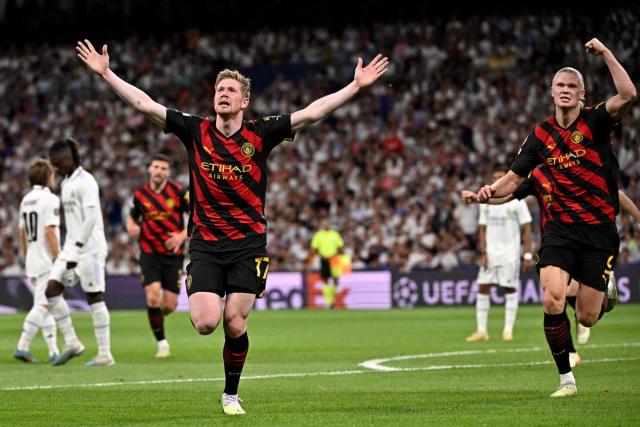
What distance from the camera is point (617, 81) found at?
9.59 m

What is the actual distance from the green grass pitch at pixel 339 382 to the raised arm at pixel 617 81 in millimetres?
2343

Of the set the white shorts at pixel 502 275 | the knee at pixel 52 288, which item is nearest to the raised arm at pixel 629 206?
the knee at pixel 52 288

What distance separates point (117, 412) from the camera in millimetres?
9375

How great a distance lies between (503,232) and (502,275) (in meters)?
0.69

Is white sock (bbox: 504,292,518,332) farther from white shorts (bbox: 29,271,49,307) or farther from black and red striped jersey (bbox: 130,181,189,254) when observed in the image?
white shorts (bbox: 29,271,49,307)

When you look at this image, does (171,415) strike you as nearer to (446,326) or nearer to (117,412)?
(117,412)

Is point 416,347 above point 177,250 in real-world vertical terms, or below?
below

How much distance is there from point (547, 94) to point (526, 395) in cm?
2555

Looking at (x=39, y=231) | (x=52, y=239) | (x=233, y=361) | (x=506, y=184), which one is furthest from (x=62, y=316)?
(x=506, y=184)

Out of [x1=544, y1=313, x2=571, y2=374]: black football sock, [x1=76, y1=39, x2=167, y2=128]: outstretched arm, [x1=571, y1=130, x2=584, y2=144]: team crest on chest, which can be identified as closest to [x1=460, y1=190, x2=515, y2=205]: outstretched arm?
[x1=571, y1=130, x2=584, y2=144]: team crest on chest

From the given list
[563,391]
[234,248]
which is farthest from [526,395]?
[234,248]

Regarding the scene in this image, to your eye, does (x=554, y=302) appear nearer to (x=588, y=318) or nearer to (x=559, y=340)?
(x=559, y=340)

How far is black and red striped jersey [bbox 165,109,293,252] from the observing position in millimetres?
9219

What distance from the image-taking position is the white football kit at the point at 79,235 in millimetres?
13930
